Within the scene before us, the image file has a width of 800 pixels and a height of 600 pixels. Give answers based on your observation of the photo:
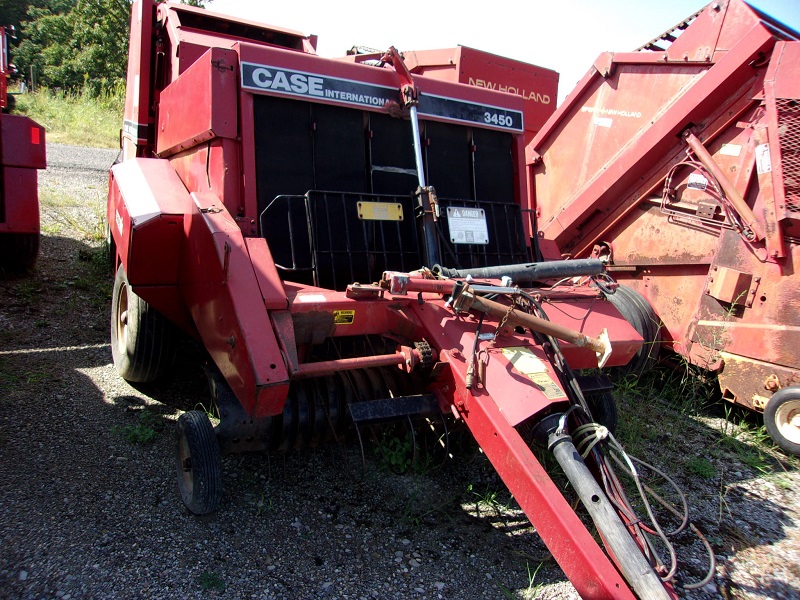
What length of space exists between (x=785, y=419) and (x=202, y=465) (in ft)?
11.3

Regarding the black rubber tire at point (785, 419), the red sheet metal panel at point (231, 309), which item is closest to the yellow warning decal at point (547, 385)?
the red sheet metal panel at point (231, 309)

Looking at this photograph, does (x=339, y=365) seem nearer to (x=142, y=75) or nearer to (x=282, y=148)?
(x=282, y=148)

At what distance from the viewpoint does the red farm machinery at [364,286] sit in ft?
7.75

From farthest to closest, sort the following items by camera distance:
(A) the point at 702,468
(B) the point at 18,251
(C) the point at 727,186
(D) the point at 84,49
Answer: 1. (D) the point at 84,49
2. (B) the point at 18,251
3. (C) the point at 727,186
4. (A) the point at 702,468

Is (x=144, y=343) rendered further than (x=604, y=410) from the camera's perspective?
Yes

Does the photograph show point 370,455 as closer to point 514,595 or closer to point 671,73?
point 514,595

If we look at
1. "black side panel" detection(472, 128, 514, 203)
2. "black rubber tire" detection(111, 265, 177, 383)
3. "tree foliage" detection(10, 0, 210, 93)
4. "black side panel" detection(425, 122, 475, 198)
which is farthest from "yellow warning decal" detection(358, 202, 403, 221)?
"tree foliage" detection(10, 0, 210, 93)

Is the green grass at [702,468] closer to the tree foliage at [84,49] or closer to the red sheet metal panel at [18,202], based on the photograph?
the red sheet metal panel at [18,202]

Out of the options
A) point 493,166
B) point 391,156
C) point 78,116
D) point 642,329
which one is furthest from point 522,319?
point 78,116

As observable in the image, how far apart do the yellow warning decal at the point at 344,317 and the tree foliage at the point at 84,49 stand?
19.8 m

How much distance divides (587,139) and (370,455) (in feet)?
12.2

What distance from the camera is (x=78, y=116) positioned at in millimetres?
15938

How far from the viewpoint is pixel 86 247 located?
6.91m

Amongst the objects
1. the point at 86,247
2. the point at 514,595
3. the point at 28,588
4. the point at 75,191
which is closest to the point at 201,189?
the point at 28,588
